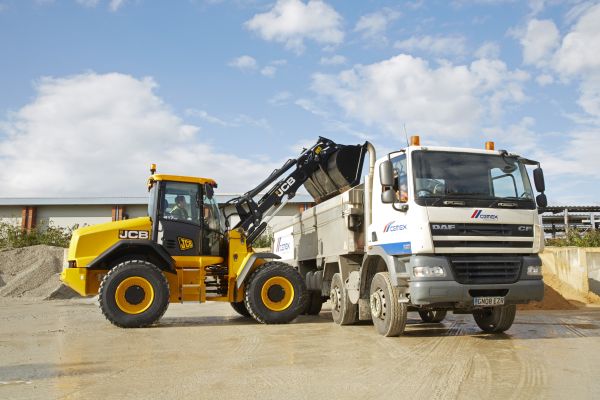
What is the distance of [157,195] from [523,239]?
657 cm

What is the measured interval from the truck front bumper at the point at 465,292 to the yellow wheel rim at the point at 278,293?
3.57 meters

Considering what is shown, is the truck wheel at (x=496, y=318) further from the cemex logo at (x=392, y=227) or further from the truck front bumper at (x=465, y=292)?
the cemex logo at (x=392, y=227)

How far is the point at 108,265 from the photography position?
10.3 m

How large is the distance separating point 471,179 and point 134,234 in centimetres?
620

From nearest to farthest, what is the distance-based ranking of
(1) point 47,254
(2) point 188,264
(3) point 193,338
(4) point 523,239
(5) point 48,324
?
(4) point 523,239 < (3) point 193,338 < (2) point 188,264 < (5) point 48,324 < (1) point 47,254

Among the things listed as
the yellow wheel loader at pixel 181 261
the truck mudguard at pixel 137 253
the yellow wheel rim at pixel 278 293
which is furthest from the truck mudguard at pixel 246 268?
the truck mudguard at pixel 137 253

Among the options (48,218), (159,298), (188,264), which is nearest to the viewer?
(159,298)

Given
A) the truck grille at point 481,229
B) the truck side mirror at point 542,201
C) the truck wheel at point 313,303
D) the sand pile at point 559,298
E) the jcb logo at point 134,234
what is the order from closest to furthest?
the truck grille at point 481,229, the truck side mirror at point 542,201, the jcb logo at point 134,234, the truck wheel at point 313,303, the sand pile at point 559,298

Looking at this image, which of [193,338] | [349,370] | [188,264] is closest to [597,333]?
[349,370]

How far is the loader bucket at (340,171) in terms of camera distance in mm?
10977

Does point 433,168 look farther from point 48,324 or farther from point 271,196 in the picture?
point 48,324

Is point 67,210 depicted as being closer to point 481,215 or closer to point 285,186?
point 285,186

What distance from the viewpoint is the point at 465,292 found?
24.3 ft

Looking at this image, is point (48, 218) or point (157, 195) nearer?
point (157, 195)
